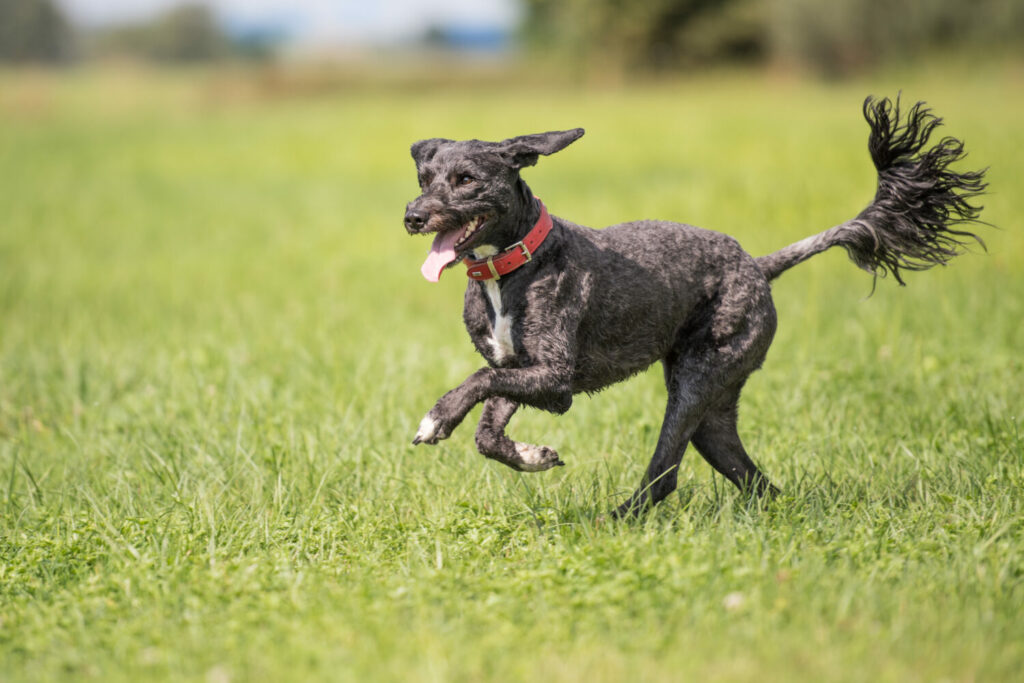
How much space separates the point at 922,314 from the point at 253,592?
21.5 feet

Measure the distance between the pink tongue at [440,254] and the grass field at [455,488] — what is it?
3.83 ft

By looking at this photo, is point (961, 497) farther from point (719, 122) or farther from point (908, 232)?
point (719, 122)

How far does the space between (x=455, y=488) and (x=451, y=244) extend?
1468 millimetres

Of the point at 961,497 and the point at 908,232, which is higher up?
the point at 908,232

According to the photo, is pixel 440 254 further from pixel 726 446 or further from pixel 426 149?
pixel 726 446

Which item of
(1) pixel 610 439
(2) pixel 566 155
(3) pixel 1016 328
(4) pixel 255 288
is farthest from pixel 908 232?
(2) pixel 566 155

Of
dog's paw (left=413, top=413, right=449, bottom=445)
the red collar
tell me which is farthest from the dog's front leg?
the red collar

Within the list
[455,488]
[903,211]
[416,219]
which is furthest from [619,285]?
[903,211]

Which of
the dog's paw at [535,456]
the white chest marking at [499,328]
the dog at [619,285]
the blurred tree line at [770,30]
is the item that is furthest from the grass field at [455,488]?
the blurred tree line at [770,30]

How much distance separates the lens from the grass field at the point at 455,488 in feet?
11.3

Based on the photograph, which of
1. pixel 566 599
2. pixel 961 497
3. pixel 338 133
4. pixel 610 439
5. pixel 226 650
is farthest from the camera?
pixel 338 133

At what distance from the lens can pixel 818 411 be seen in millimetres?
6090

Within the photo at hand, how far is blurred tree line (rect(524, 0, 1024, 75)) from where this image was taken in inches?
1136

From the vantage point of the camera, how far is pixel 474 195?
4.18 m
